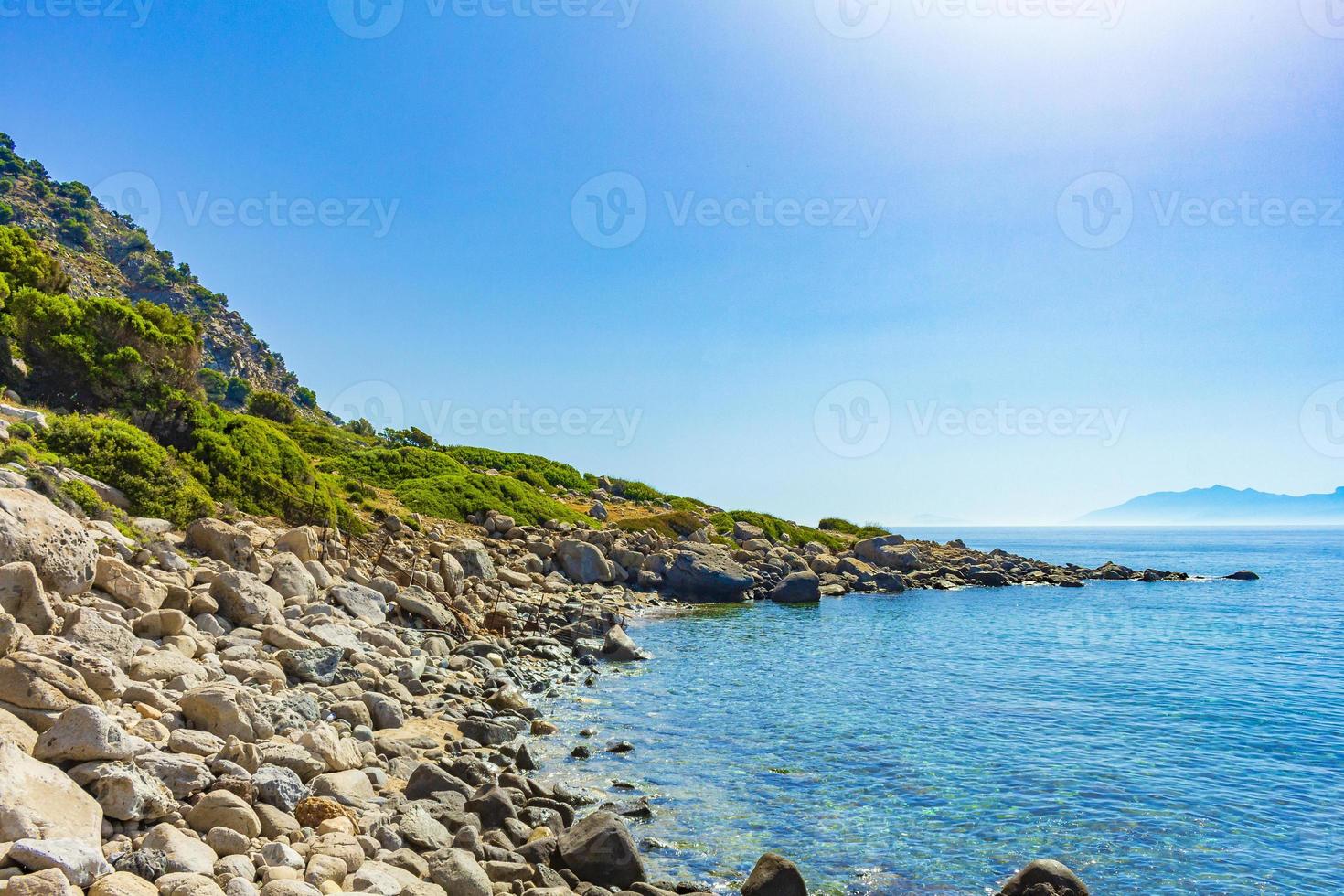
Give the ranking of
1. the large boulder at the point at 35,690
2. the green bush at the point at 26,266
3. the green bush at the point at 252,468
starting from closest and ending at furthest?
the large boulder at the point at 35,690 → the green bush at the point at 252,468 → the green bush at the point at 26,266

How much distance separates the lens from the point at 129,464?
1912 centimetres

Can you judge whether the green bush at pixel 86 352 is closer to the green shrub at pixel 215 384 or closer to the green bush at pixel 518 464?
the green bush at pixel 518 464

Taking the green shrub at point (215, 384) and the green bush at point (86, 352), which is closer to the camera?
the green bush at point (86, 352)

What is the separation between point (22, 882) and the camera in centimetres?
500

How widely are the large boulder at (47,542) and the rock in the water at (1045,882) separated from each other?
1278cm

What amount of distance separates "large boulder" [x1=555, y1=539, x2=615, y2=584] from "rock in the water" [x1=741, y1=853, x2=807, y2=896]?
2953 centimetres

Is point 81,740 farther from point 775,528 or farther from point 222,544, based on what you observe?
point 775,528

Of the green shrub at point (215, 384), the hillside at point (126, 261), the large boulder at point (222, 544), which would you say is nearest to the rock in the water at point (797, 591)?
the large boulder at point (222, 544)

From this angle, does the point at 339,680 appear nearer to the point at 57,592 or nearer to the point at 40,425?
the point at 57,592

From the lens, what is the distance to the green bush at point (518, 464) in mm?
65438

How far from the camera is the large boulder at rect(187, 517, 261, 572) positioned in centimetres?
1652

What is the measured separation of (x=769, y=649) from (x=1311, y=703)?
15867 mm

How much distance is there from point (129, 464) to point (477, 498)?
1002 inches

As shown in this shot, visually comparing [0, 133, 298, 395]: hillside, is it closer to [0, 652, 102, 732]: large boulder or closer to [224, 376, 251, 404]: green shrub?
[224, 376, 251, 404]: green shrub
